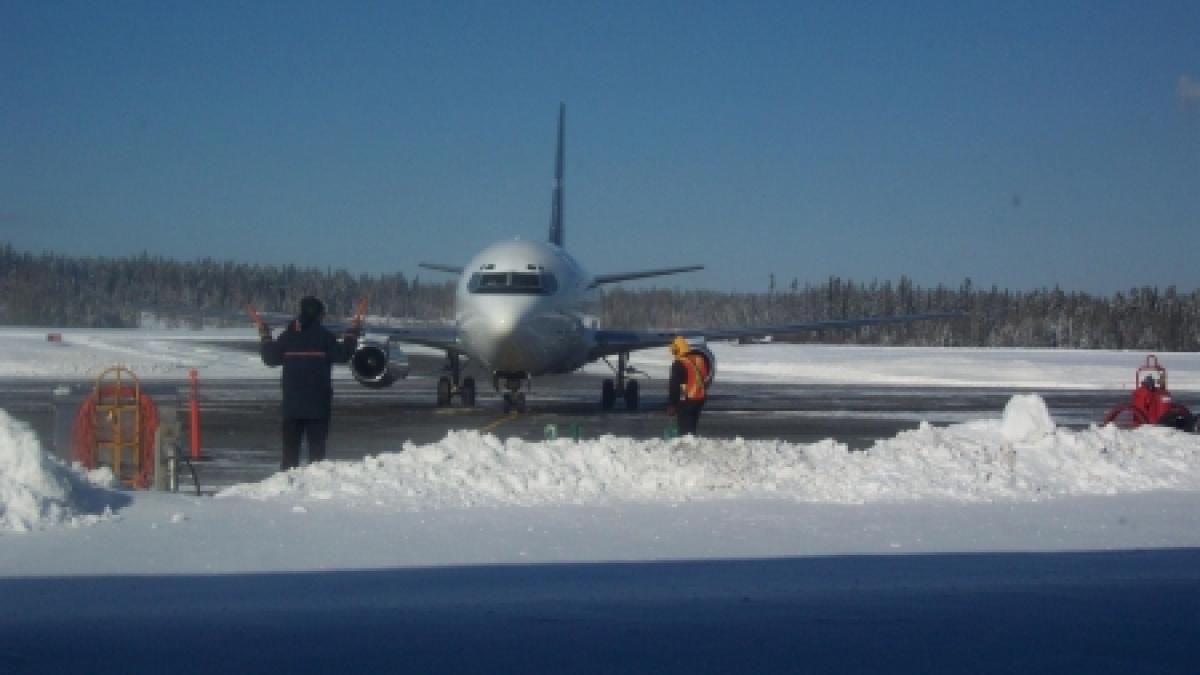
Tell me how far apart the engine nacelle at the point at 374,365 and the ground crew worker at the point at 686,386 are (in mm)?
12717

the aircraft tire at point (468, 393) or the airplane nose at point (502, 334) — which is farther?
the aircraft tire at point (468, 393)

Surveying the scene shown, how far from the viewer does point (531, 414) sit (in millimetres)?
26203

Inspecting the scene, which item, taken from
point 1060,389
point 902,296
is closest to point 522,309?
point 1060,389

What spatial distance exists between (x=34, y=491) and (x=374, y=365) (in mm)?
18837

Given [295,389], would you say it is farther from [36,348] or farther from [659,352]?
[659,352]

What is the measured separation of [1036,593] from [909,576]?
76cm

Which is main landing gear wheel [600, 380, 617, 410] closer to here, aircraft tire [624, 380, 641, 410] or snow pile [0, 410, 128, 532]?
aircraft tire [624, 380, 641, 410]

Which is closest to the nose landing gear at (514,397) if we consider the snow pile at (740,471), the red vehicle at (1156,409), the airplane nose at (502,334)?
the airplane nose at (502,334)

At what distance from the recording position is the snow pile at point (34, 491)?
26.7 ft

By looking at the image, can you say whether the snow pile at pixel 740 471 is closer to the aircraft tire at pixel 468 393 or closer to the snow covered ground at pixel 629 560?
the snow covered ground at pixel 629 560

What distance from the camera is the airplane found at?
25094 mm

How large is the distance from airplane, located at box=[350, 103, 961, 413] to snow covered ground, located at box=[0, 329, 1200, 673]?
12.9 m

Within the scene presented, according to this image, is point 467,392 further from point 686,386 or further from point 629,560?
point 629,560

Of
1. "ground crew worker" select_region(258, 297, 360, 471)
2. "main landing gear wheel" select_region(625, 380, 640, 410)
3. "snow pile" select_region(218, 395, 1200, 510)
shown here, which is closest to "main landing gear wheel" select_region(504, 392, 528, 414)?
"main landing gear wheel" select_region(625, 380, 640, 410)
